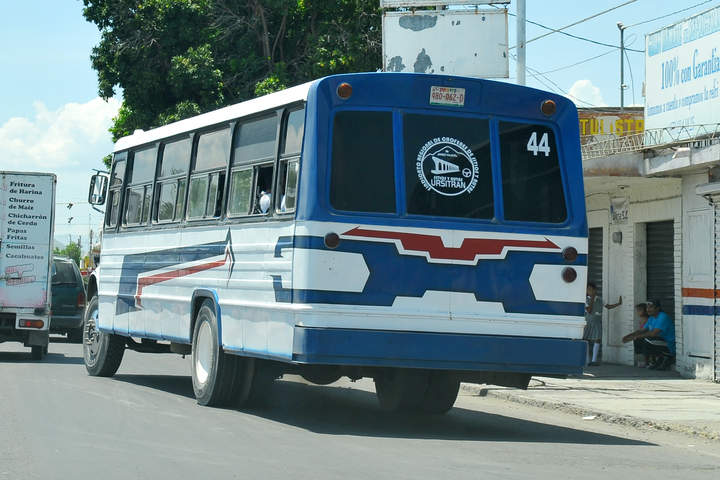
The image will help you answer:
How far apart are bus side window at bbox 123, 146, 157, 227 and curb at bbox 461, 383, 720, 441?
5.04 m

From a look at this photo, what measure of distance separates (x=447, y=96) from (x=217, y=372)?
12.0ft

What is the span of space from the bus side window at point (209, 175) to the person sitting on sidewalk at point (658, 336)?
988 cm

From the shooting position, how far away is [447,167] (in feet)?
35.8

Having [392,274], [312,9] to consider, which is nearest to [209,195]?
[392,274]

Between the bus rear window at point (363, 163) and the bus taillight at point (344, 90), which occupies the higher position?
the bus taillight at point (344, 90)

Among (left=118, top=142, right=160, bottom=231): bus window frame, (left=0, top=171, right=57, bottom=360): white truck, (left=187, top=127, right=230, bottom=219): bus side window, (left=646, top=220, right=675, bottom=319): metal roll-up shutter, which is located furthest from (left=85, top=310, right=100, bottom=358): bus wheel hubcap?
(left=646, top=220, right=675, bottom=319): metal roll-up shutter

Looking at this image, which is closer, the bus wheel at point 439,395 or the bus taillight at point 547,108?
the bus taillight at point 547,108

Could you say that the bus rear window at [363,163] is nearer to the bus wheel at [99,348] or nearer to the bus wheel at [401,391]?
the bus wheel at [401,391]

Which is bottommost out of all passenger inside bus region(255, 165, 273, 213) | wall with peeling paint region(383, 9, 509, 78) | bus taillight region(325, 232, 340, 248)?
bus taillight region(325, 232, 340, 248)

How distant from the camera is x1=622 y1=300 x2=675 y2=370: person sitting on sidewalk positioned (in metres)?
20.3

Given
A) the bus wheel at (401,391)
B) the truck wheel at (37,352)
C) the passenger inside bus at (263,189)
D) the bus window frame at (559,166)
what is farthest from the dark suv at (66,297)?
the bus window frame at (559,166)

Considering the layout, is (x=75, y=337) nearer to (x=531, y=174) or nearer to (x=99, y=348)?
(x=99, y=348)

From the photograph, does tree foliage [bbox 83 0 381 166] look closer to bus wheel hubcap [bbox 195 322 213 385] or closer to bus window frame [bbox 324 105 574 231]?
bus wheel hubcap [bbox 195 322 213 385]

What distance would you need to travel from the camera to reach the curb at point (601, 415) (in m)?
12.0
